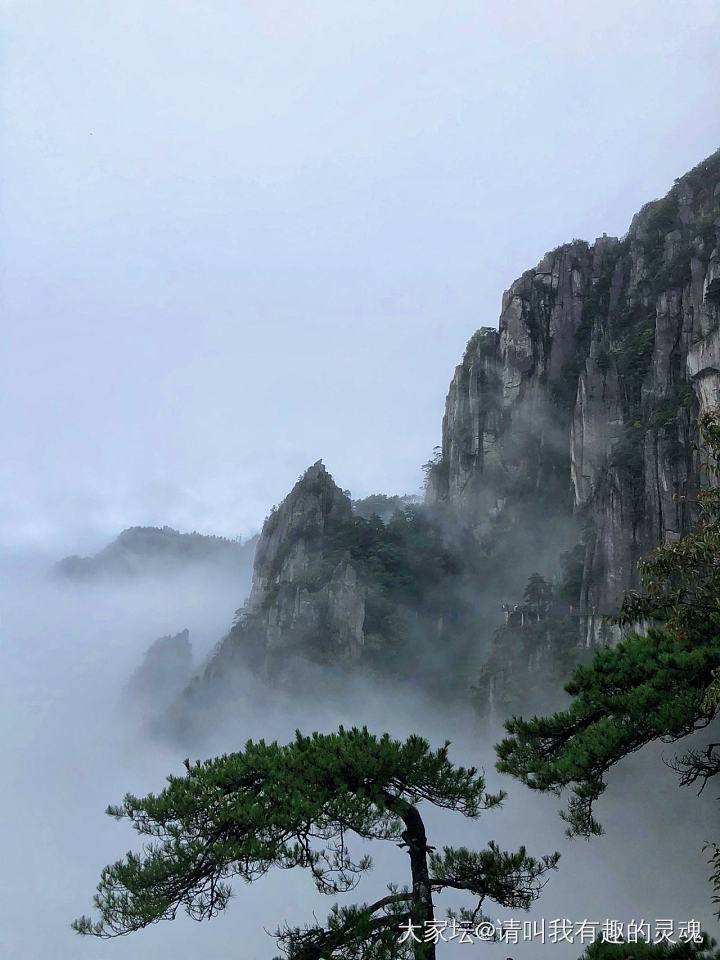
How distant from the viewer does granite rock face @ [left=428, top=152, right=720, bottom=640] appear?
40156 millimetres

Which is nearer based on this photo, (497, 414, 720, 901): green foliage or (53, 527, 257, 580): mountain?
(497, 414, 720, 901): green foliage

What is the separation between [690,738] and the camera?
30.8 m

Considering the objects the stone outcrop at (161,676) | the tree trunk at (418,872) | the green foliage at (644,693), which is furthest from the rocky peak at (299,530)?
the tree trunk at (418,872)

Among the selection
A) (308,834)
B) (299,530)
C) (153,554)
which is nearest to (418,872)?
(308,834)

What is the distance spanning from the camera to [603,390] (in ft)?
160

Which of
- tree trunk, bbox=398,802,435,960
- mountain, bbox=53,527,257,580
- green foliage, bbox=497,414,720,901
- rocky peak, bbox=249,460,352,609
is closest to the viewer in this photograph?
tree trunk, bbox=398,802,435,960

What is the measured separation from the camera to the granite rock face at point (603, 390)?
40156 millimetres

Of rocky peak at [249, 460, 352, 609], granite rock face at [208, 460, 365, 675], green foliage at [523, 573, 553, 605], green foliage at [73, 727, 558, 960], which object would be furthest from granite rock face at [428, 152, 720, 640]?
green foliage at [73, 727, 558, 960]

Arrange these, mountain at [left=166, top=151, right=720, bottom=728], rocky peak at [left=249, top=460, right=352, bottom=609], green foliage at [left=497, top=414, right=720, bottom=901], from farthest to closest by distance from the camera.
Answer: rocky peak at [left=249, top=460, right=352, bottom=609]
mountain at [left=166, top=151, right=720, bottom=728]
green foliage at [left=497, top=414, right=720, bottom=901]

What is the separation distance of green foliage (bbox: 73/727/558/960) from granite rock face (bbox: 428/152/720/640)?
96.3 feet

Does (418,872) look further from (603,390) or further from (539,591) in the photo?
(603,390)

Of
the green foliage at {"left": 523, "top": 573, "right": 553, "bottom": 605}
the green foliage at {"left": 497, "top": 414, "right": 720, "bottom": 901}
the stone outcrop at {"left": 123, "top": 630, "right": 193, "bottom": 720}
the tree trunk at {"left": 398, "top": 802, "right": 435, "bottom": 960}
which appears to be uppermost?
the stone outcrop at {"left": 123, "top": 630, "right": 193, "bottom": 720}

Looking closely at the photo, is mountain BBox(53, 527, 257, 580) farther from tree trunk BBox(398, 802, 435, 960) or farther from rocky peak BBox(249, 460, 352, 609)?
tree trunk BBox(398, 802, 435, 960)

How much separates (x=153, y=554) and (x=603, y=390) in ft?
419
